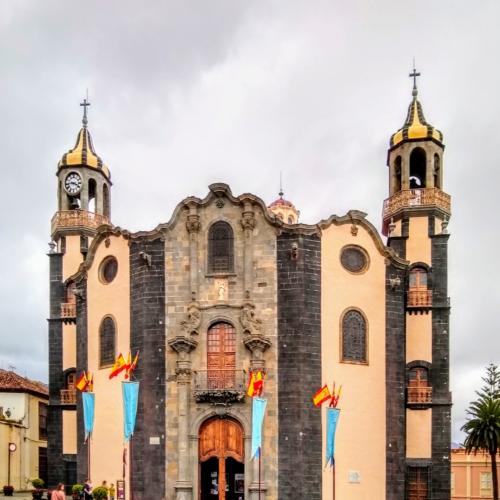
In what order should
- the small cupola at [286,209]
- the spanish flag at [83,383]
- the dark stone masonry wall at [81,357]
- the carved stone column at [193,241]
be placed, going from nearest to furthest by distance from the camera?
the carved stone column at [193,241] → the dark stone masonry wall at [81,357] → the spanish flag at [83,383] → the small cupola at [286,209]

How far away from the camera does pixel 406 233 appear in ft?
138

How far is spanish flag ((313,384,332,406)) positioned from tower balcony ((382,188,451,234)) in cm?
1202

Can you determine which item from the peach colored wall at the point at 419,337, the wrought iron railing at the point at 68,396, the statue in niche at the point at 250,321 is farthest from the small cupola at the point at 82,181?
the peach colored wall at the point at 419,337

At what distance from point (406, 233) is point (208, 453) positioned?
1595 centimetres

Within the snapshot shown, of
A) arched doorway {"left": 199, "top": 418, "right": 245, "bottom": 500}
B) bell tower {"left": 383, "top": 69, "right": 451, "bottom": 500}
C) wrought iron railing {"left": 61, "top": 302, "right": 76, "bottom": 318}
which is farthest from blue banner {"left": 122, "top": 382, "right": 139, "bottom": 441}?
bell tower {"left": 383, "top": 69, "right": 451, "bottom": 500}

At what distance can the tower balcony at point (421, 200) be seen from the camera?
1657 inches

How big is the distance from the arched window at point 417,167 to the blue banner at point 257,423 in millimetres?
17118

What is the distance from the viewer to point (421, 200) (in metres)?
42.2

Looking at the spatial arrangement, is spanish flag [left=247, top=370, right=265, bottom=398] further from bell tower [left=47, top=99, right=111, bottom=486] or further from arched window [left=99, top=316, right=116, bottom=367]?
bell tower [left=47, top=99, right=111, bottom=486]

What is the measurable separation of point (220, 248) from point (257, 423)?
8531 mm

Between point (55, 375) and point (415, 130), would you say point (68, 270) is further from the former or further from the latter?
point (415, 130)

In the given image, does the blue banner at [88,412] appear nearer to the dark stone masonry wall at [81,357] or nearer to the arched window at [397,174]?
the dark stone masonry wall at [81,357]

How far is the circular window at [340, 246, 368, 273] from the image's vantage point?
37.9 metres

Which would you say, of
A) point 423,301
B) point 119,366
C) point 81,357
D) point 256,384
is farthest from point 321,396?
point 81,357
